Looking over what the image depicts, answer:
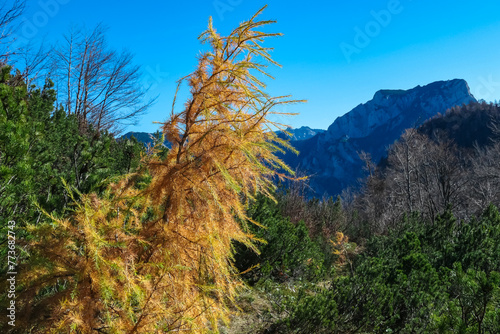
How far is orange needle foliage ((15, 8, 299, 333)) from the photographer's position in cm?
183

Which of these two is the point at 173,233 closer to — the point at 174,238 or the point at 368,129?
the point at 174,238

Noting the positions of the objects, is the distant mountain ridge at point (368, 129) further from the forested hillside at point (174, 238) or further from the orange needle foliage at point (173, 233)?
the orange needle foliage at point (173, 233)

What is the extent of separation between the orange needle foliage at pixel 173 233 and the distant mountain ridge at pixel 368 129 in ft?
352

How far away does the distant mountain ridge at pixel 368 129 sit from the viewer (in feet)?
374

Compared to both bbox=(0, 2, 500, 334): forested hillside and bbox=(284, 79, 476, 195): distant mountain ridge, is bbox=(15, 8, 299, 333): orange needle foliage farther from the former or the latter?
bbox=(284, 79, 476, 195): distant mountain ridge

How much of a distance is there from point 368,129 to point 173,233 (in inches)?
5792

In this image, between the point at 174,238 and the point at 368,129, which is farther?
the point at 368,129

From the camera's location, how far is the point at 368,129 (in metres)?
136

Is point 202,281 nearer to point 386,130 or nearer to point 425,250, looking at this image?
point 425,250

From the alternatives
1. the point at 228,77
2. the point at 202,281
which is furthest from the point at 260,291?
the point at 228,77

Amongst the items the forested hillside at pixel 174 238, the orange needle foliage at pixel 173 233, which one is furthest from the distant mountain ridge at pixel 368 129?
the orange needle foliage at pixel 173 233

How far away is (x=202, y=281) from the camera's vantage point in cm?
252

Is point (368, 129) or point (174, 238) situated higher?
point (368, 129)

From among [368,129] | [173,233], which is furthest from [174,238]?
[368,129]
